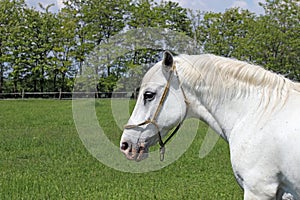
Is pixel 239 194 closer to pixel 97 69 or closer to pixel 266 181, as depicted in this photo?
pixel 266 181

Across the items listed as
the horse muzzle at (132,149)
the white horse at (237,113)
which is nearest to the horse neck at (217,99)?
the white horse at (237,113)

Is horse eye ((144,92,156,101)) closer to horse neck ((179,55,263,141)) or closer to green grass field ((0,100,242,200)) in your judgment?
horse neck ((179,55,263,141))

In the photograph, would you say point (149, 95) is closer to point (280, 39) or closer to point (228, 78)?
point (228, 78)

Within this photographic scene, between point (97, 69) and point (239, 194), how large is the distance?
28.3 ft

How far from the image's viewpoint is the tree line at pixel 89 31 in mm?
36875

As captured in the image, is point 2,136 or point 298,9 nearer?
point 2,136

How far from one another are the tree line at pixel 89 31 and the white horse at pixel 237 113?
32871mm

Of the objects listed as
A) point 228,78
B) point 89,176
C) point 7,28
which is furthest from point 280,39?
point 228,78

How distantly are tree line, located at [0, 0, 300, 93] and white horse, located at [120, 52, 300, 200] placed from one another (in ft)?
108

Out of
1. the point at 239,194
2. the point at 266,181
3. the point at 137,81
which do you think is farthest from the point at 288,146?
the point at 239,194

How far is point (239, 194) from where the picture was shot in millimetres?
6277

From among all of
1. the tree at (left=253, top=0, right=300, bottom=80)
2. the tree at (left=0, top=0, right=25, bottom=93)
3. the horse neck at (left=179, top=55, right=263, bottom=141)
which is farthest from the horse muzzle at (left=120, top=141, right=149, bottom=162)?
the tree at (left=0, top=0, right=25, bottom=93)

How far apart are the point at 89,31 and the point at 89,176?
33.5 m

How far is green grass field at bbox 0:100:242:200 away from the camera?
6.28m
